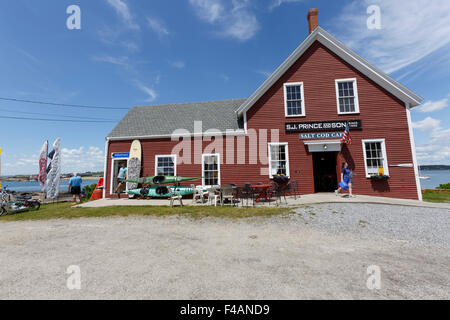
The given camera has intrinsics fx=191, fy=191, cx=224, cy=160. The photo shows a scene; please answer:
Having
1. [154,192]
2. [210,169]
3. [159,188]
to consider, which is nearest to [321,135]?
[210,169]

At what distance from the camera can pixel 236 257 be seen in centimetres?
404

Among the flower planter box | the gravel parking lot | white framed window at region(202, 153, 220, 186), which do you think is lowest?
the gravel parking lot

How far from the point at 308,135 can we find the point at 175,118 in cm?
976

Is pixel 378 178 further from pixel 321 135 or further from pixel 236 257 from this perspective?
pixel 236 257

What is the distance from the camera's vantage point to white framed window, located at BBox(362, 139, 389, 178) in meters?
11.2

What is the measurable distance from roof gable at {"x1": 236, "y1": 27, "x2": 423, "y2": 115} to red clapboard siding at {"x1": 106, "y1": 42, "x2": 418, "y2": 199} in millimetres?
251

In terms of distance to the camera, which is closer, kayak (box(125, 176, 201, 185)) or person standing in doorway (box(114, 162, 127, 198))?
kayak (box(125, 176, 201, 185))

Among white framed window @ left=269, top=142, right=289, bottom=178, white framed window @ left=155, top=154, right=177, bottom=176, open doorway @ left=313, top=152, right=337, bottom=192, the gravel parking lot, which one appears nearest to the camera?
the gravel parking lot

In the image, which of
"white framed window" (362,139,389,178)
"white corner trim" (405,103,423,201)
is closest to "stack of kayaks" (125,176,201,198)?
"white framed window" (362,139,389,178)

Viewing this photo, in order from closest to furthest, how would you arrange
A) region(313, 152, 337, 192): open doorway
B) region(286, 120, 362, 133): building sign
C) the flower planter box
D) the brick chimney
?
the flower planter box
region(286, 120, 362, 133): building sign
the brick chimney
region(313, 152, 337, 192): open doorway

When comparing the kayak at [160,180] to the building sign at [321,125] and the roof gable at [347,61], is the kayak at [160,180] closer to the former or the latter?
the roof gable at [347,61]

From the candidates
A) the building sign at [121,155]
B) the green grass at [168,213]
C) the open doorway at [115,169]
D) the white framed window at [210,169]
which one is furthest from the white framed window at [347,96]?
the open doorway at [115,169]

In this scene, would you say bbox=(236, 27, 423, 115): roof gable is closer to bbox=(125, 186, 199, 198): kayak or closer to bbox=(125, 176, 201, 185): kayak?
bbox=(125, 176, 201, 185): kayak

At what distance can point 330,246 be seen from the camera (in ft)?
15.1
